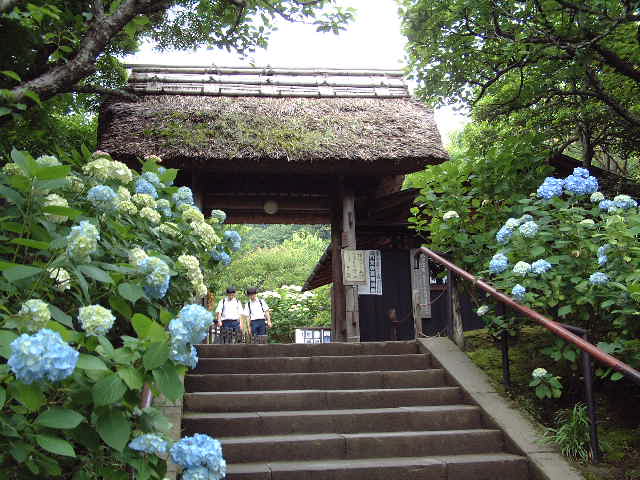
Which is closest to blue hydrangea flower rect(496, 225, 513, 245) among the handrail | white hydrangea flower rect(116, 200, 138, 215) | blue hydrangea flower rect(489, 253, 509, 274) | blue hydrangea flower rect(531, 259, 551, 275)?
blue hydrangea flower rect(489, 253, 509, 274)

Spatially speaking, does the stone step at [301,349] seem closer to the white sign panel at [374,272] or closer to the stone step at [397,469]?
the stone step at [397,469]

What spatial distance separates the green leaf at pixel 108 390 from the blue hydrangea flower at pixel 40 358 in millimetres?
200

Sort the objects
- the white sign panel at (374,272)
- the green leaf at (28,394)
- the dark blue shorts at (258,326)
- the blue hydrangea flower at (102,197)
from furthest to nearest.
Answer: the white sign panel at (374,272)
the dark blue shorts at (258,326)
the blue hydrangea flower at (102,197)
the green leaf at (28,394)

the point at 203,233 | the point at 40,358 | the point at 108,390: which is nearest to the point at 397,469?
the point at 203,233

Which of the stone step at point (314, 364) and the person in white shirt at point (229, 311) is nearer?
the stone step at point (314, 364)

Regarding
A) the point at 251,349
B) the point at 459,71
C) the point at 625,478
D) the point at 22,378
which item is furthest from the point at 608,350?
the point at 459,71

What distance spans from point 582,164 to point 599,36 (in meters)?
4.80

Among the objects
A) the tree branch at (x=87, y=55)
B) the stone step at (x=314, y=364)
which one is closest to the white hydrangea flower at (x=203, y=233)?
the tree branch at (x=87, y=55)

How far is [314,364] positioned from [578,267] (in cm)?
243

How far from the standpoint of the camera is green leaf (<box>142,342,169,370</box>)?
65.9 inches

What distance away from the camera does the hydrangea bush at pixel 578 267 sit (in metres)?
3.82

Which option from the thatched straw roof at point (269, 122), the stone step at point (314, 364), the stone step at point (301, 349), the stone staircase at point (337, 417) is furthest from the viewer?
the thatched straw roof at point (269, 122)

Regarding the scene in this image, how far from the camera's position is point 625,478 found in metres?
3.48

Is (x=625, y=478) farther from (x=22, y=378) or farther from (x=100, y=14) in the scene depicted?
(x=100, y=14)
